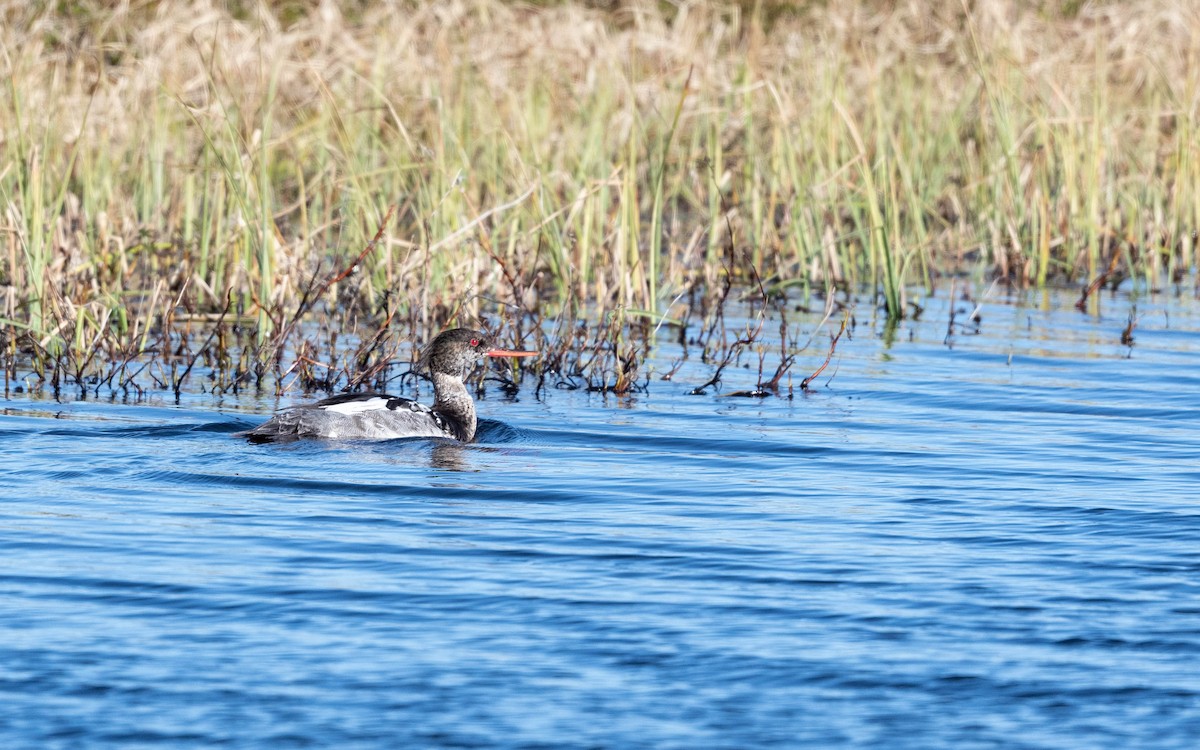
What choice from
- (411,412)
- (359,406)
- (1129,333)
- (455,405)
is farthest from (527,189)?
(1129,333)

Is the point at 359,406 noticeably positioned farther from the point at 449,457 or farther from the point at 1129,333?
the point at 1129,333

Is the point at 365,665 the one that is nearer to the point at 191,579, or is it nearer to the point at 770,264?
the point at 191,579

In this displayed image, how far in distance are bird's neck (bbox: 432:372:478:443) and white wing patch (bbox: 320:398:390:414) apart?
0.48m

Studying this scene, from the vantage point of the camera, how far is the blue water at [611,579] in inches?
185

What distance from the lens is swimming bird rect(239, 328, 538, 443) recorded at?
8234mm

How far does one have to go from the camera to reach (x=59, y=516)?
21.9ft

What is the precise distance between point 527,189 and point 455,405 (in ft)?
8.18

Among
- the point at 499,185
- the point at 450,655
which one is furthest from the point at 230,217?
the point at 450,655

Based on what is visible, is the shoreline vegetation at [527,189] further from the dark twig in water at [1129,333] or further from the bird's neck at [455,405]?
the dark twig in water at [1129,333]

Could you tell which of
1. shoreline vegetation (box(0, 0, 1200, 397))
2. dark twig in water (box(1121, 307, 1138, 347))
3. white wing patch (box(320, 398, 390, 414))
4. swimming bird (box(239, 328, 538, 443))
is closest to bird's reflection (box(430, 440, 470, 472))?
swimming bird (box(239, 328, 538, 443))

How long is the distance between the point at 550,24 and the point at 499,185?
5239mm

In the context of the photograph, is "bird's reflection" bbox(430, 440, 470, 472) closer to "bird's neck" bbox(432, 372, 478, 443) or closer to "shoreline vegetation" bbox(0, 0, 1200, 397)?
"bird's neck" bbox(432, 372, 478, 443)

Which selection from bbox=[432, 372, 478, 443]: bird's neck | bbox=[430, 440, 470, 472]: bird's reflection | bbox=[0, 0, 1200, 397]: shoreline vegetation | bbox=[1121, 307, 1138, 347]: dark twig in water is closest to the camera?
bbox=[430, 440, 470, 472]: bird's reflection

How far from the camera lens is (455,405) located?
29.7 ft
